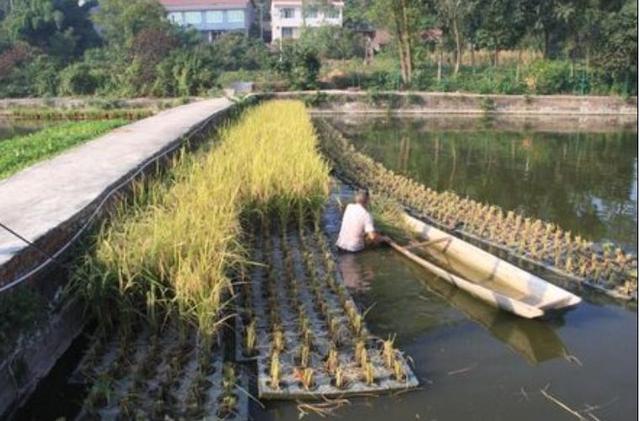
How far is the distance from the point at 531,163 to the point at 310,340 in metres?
11.5

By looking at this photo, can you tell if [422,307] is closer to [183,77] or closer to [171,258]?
[171,258]

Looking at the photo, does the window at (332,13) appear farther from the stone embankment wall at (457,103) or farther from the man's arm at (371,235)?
the man's arm at (371,235)

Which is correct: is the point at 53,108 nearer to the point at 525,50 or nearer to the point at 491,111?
the point at 491,111

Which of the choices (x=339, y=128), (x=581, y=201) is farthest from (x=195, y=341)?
(x=339, y=128)

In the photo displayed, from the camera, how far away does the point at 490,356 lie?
519 centimetres

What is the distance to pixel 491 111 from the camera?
2855 centimetres

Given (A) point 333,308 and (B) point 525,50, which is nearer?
(A) point 333,308

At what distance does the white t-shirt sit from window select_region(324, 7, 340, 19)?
160 ft

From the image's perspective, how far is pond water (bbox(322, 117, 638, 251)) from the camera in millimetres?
10398

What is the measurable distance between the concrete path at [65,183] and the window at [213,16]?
4848 cm

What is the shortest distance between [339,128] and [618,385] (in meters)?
18.7

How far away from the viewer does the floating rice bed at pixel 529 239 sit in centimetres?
682

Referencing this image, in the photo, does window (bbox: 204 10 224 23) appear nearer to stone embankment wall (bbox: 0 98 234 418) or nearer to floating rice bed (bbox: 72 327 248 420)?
stone embankment wall (bbox: 0 98 234 418)

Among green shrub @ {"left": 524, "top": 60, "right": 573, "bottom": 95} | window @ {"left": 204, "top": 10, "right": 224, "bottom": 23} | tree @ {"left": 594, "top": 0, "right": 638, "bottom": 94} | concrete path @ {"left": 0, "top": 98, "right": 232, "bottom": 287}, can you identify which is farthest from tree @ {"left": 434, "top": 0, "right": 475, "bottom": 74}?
window @ {"left": 204, "top": 10, "right": 224, "bottom": 23}
